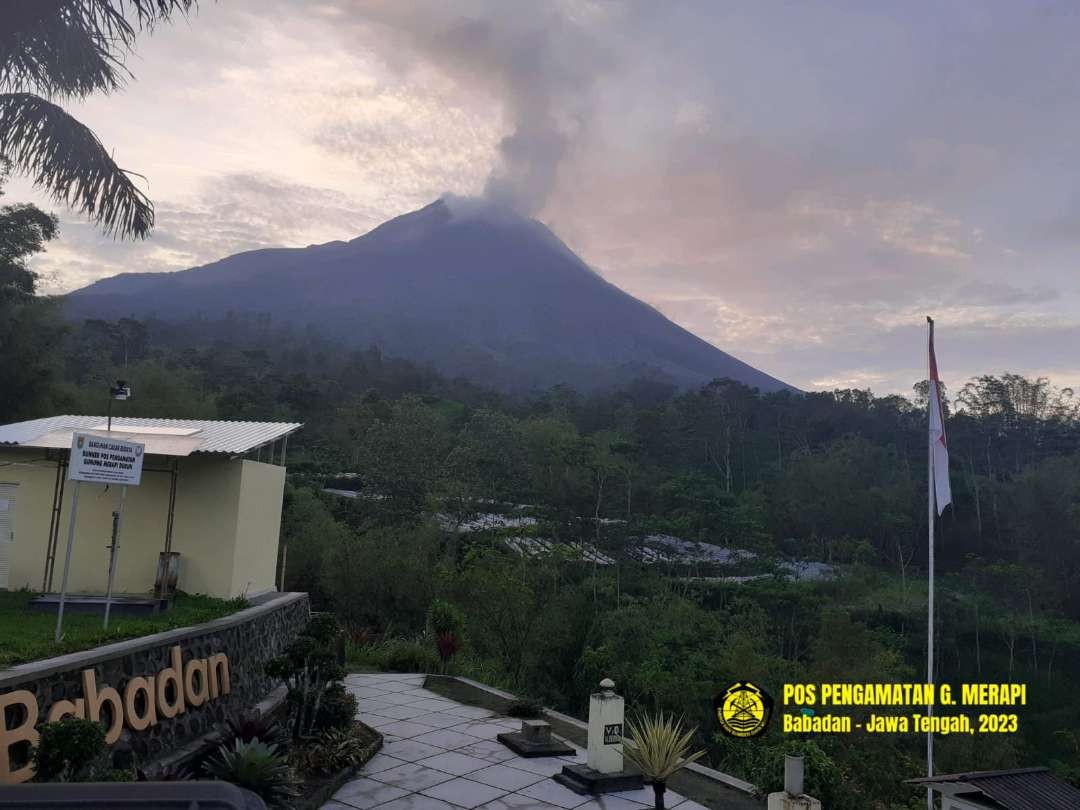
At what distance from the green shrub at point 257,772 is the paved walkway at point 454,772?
1.04m

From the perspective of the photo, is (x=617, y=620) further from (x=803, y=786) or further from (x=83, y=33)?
(x=83, y=33)

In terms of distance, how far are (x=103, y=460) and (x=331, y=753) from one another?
382 centimetres

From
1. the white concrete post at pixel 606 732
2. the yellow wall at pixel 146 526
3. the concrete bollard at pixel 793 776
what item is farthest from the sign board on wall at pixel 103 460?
Answer: the concrete bollard at pixel 793 776

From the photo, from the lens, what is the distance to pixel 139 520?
10.8 meters

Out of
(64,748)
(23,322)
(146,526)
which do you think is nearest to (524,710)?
(146,526)

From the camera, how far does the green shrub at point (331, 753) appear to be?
7754 mm

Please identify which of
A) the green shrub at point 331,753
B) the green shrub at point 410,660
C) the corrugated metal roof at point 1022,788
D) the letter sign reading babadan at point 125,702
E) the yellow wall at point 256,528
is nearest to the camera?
the letter sign reading babadan at point 125,702

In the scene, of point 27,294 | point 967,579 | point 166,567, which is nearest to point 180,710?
point 166,567

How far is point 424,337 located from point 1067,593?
123461 millimetres

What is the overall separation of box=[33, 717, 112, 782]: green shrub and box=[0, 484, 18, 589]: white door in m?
7.57

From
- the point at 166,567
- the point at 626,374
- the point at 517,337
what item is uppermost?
the point at 517,337

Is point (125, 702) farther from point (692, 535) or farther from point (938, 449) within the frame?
point (692, 535)

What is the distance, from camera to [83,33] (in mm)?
6172
